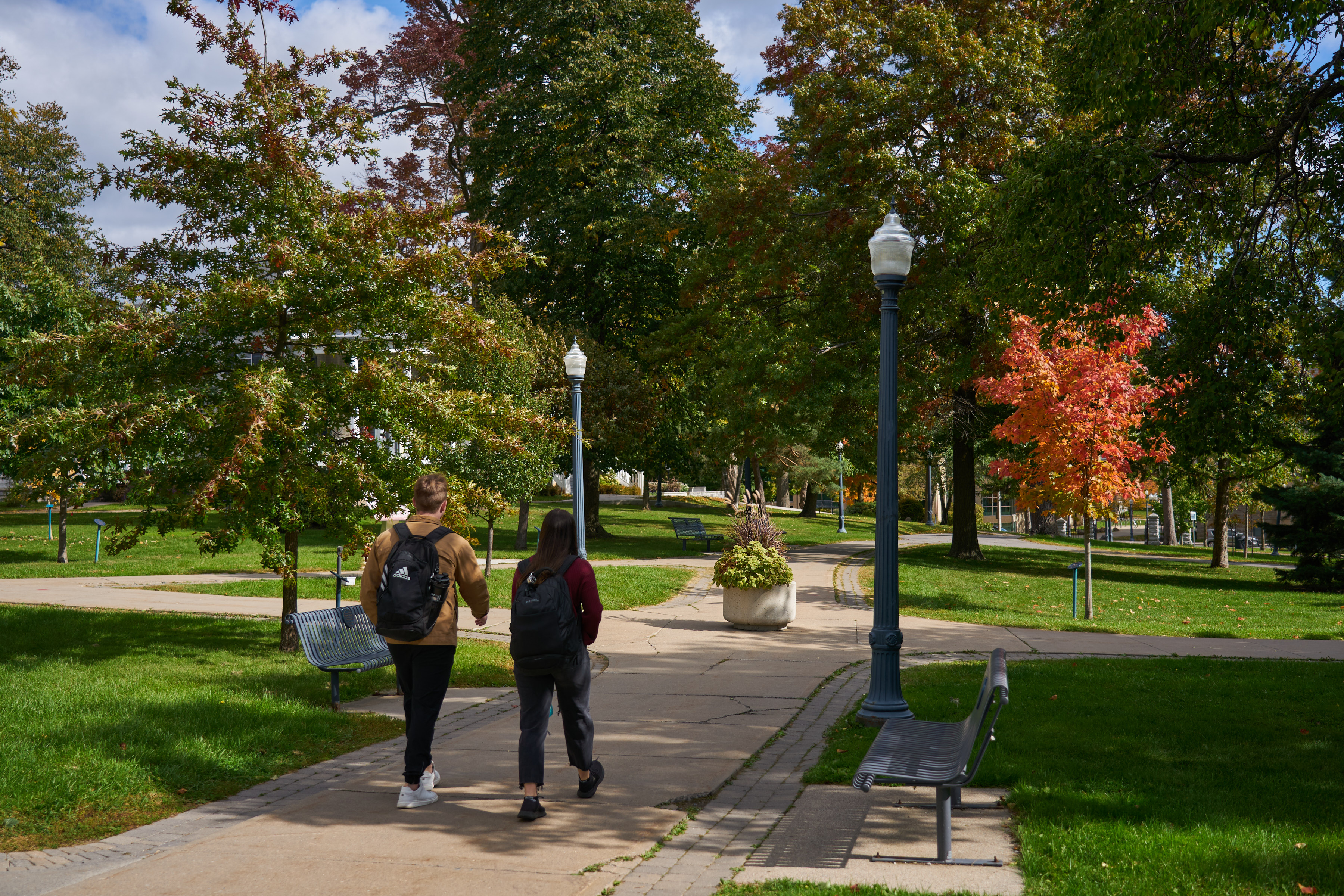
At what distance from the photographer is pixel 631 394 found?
Result: 2720 cm

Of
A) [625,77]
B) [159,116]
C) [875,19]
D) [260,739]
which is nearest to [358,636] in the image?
[260,739]

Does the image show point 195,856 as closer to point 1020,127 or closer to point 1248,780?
point 1248,780

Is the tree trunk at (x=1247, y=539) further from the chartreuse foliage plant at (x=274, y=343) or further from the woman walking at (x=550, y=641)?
the woman walking at (x=550, y=641)

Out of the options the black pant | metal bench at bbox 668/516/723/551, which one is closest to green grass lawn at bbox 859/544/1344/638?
metal bench at bbox 668/516/723/551

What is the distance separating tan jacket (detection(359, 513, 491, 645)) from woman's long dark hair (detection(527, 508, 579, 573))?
1.47 ft

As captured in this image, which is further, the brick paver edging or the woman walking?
the woman walking

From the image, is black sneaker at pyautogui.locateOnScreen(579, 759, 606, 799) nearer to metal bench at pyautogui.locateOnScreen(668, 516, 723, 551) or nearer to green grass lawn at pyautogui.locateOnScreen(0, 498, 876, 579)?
green grass lawn at pyautogui.locateOnScreen(0, 498, 876, 579)

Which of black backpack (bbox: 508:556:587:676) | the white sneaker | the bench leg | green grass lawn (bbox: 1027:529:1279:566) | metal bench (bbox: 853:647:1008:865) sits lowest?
green grass lawn (bbox: 1027:529:1279:566)

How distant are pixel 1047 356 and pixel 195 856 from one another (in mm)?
15018

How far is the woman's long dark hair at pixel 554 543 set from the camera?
527 centimetres

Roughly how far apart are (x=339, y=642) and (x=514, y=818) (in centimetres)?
Result: 349

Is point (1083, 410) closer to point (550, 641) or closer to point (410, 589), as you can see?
point (550, 641)

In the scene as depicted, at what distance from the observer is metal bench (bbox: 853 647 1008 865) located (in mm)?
4414

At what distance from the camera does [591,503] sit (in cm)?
3000
